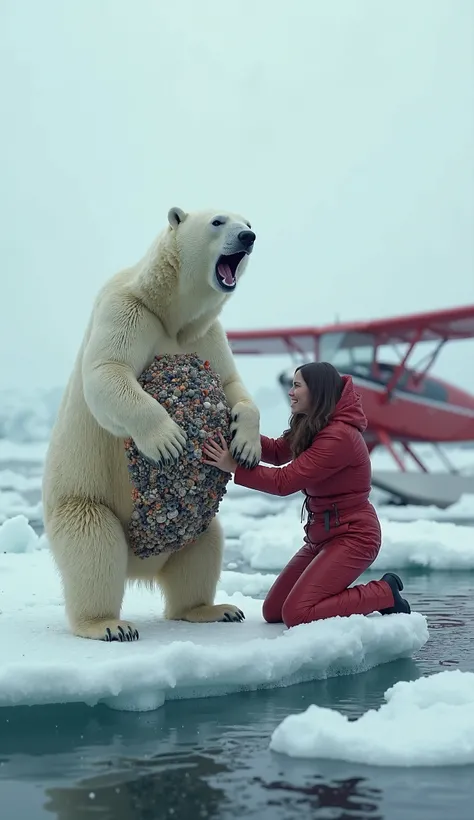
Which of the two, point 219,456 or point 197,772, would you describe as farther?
point 219,456

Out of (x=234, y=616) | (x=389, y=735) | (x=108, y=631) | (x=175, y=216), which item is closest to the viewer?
(x=389, y=735)

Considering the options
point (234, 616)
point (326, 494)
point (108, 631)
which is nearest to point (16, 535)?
point (234, 616)

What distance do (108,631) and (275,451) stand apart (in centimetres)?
106

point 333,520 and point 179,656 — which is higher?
point 333,520

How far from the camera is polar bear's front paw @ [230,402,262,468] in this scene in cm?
354

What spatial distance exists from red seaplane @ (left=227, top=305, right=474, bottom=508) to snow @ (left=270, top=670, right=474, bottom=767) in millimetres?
13752

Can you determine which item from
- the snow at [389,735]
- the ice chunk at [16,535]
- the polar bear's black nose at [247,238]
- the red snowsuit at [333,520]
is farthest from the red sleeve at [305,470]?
the ice chunk at [16,535]

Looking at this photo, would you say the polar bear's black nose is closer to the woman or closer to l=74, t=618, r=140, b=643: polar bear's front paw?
the woman

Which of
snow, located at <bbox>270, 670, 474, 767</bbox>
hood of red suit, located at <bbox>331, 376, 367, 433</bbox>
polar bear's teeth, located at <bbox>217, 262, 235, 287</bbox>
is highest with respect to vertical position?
polar bear's teeth, located at <bbox>217, 262, 235, 287</bbox>

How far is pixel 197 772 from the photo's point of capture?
2.25 m

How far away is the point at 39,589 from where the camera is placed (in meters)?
4.89

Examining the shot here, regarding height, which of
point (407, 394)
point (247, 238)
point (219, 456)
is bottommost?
point (219, 456)

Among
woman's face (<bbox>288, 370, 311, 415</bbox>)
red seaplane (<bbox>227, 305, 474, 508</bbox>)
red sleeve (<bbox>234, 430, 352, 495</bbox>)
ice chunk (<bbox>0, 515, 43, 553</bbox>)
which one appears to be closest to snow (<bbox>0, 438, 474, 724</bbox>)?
red sleeve (<bbox>234, 430, 352, 495</bbox>)

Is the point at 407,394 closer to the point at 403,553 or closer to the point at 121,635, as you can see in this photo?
the point at 403,553
